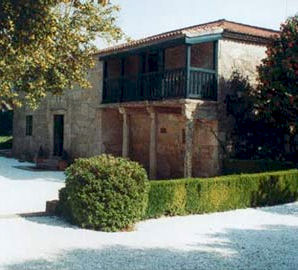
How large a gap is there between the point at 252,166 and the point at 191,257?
348 inches

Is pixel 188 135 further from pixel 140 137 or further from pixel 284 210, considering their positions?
pixel 140 137

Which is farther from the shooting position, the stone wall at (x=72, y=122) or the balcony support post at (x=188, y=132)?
the stone wall at (x=72, y=122)

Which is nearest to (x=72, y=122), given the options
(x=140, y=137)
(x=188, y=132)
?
(x=140, y=137)

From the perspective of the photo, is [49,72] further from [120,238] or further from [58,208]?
[120,238]

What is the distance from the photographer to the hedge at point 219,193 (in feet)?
34.4

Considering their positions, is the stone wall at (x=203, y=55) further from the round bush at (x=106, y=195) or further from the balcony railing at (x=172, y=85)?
the round bush at (x=106, y=195)

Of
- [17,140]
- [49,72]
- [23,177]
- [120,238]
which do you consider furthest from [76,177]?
[17,140]

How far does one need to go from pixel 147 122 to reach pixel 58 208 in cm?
1056

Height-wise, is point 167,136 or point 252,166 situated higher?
point 167,136

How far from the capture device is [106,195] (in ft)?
29.4

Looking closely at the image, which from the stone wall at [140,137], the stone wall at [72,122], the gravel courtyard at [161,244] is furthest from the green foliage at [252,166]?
the stone wall at [72,122]

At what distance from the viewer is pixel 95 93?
21.6m

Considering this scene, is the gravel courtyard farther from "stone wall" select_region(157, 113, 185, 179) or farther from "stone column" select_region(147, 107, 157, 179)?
"stone wall" select_region(157, 113, 185, 179)

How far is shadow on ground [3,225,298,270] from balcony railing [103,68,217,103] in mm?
7908
